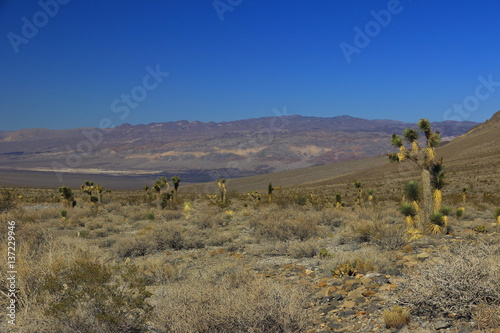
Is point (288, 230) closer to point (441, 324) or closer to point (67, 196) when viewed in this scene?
point (441, 324)

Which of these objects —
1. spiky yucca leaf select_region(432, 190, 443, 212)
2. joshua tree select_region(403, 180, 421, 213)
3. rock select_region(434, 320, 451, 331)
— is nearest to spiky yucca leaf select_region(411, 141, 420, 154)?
joshua tree select_region(403, 180, 421, 213)

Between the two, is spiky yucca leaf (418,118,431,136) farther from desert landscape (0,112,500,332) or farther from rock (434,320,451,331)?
rock (434,320,451,331)

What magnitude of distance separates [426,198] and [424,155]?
1.68 m

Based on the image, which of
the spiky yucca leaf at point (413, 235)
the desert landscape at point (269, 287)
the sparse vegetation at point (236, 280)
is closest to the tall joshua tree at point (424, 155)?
the sparse vegetation at point (236, 280)

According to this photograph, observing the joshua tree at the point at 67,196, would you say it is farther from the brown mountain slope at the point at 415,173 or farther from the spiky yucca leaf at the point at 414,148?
the brown mountain slope at the point at 415,173

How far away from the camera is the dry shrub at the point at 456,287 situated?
4.56 meters

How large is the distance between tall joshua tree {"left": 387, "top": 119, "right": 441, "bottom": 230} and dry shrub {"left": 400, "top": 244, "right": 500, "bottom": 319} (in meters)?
9.01

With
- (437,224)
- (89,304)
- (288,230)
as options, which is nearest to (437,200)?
(437,224)

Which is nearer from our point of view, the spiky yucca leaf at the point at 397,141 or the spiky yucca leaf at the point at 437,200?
the spiky yucca leaf at the point at 437,200

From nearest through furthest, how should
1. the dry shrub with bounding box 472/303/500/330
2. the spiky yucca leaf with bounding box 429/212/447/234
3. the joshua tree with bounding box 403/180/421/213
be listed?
the dry shrub with bounding box 472/303/500/330
the spiky yucca leaf with bounding box 429/212/447/234
the joshua tree with bounding box 403/180/421/213

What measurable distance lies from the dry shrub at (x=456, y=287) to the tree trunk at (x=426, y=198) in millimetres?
8713

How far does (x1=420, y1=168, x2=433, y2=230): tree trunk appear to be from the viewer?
527 inches

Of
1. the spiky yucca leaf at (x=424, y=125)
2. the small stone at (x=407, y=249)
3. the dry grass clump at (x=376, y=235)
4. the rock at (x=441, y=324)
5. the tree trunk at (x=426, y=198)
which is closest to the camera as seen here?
the rock at (x=441, y=324)

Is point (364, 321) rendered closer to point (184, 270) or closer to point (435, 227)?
point (184, 270)
